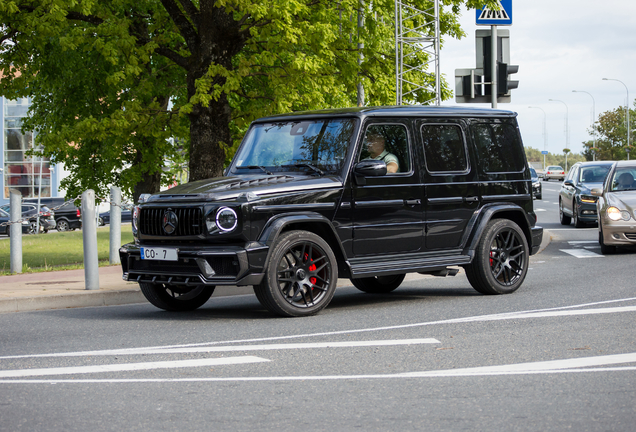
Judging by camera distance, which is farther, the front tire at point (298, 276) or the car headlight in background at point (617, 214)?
the car headlight in background at point (617, 214)

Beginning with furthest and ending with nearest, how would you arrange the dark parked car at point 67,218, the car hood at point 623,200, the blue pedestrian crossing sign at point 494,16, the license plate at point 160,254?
1. the dark parked car at point 67,218
2. the blue pedestrian crossing sign at point 494,16
3. the car hood at point 623,200
4. the license plate at point 160,254

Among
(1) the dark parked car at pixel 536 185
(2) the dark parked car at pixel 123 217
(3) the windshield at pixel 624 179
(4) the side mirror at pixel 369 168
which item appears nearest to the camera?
(4) the side mirror at pixel 369 168

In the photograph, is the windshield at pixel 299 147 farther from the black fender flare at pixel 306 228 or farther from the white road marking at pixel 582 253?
the white road marking at pixel 582 253

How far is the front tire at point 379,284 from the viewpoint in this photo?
10.9m

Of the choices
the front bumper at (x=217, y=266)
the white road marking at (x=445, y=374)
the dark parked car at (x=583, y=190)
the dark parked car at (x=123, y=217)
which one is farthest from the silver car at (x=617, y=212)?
the dark parked car at (x=123, y=217)

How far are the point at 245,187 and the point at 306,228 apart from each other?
752 millimetres

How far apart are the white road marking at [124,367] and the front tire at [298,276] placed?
1722mm

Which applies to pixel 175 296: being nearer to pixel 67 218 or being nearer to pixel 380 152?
pixel 380 152

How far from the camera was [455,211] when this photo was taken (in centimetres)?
974

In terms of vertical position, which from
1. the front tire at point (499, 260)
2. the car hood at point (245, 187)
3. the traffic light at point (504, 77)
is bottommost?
the front tire at point (499, 260)

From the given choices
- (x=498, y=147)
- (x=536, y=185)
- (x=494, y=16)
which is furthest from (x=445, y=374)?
(x=536, y=185)

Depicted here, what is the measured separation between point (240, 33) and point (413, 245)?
894 cm

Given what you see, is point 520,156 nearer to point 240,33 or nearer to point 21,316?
point 21,316

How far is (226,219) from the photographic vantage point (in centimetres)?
796
